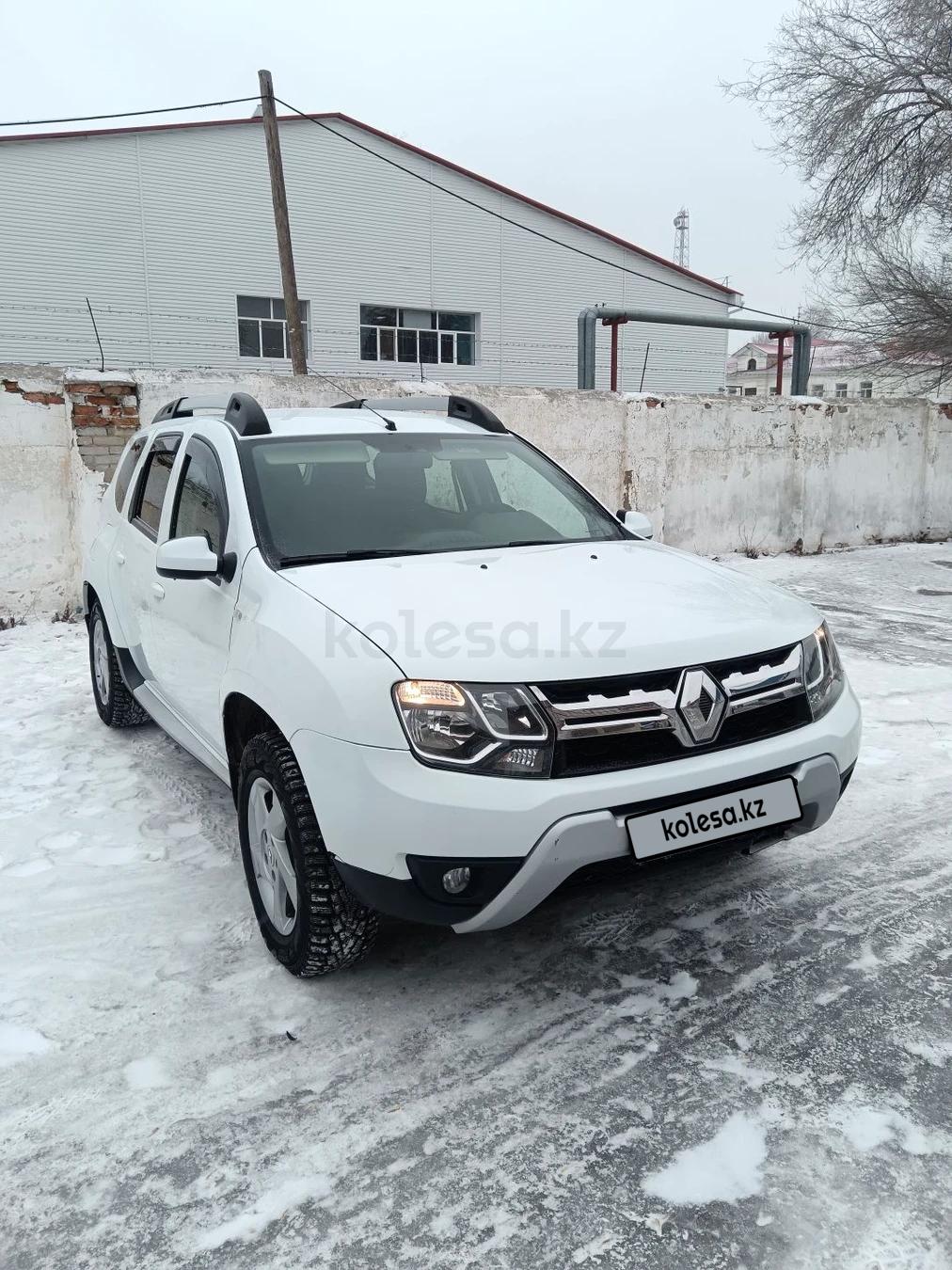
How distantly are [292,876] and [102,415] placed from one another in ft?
19.7

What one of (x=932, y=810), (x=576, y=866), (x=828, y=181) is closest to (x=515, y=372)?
(x=828, y=181)

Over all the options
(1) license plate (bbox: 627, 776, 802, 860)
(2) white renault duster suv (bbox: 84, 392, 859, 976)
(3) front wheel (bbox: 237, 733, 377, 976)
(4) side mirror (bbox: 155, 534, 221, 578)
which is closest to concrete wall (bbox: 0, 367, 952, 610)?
(2) white renault duster suv (bbox: 84, 392, 859, 976)

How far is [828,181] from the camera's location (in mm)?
16484

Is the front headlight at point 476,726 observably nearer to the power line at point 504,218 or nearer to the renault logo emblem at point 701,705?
the renault logo emblem at point 701,705

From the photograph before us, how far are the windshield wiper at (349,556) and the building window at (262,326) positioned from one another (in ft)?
64.6

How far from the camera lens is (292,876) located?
269 cm

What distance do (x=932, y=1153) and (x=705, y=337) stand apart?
27.0 meters

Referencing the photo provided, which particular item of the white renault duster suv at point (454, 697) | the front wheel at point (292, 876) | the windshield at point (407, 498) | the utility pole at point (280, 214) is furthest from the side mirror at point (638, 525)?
the utility pole at point (280, 214)

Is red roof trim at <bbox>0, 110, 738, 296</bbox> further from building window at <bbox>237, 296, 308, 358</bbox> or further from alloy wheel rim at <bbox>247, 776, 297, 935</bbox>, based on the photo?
alloy wheel rim at <bbox>247, 776, 297, 935</bbox>

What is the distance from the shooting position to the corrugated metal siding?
19000 millimetres

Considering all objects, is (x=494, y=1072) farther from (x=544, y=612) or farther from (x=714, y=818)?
(x=544, y=612)

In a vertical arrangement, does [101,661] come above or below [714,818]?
below

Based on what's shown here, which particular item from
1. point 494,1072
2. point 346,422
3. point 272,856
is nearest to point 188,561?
point 272,856

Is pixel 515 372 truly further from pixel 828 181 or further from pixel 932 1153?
pixel 932 1153
